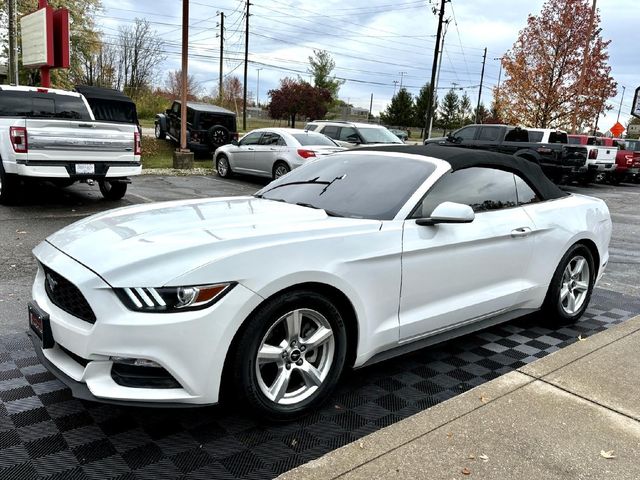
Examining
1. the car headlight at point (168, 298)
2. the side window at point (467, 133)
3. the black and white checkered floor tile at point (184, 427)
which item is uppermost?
the side window at point (467, 133)

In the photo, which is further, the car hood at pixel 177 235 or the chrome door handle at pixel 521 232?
the chrome door handle at pixel 521 232

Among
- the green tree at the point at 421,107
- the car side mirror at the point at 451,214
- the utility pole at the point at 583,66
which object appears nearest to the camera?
the car side mirror at the point at 451,214

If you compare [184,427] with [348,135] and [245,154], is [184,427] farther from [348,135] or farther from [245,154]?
[348,135]

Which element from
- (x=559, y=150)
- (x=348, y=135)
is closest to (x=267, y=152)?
(x=348, y=135)

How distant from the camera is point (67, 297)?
2.72 meters

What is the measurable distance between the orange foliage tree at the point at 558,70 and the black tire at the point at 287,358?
96.0 ft

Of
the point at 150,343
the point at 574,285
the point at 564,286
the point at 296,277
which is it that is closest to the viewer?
the point at 150,343

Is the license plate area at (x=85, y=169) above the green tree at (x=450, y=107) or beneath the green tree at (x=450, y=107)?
beneath

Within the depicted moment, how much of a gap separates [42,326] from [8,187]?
709 cm

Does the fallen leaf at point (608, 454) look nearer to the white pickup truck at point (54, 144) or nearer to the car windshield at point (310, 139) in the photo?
the white pickup truck at point (54, 144)

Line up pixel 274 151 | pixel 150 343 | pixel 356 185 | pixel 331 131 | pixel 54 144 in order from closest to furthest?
1. pixel 150 343
2. pixel 356 185
3. pixel 54 144
4. pixel 274 151
5. pixel 331 131

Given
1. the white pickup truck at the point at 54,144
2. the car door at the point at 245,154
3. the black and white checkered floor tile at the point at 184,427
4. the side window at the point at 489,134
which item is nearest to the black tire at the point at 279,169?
the car door at the point at 245,154

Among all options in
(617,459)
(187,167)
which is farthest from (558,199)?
(187,167)

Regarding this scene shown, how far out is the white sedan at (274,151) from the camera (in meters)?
13.1
